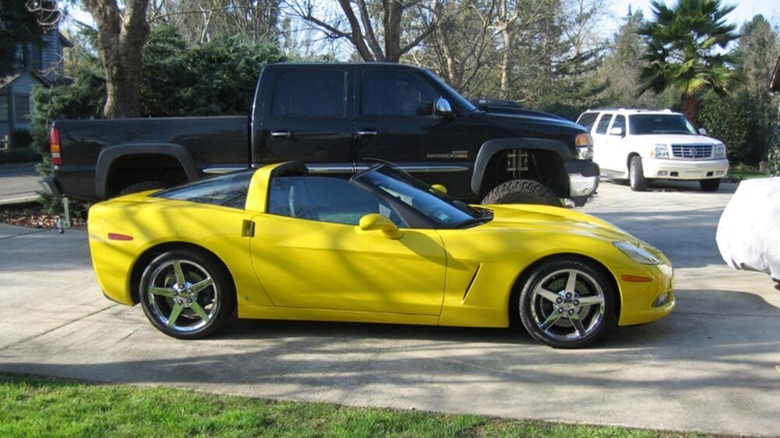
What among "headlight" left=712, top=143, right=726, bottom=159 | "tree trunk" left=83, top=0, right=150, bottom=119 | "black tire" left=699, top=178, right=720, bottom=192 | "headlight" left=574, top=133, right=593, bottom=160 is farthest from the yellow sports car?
"black tire" left=699, top=178, right=720, bottom=192

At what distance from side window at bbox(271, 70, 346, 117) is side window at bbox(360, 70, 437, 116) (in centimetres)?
27

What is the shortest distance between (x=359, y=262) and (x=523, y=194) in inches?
121

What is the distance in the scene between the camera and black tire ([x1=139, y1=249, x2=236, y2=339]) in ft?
17.6

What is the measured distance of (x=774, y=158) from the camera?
46.0 feet

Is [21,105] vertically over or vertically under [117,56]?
over

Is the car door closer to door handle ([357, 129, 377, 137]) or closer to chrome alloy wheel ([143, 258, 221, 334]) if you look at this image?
chrome alloy wheel ([143, 258, 221, 334])

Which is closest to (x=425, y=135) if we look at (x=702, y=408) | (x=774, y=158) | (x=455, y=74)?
(x=702, y=408)

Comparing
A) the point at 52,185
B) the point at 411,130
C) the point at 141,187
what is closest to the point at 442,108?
the point at 411,130

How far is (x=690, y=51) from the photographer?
21.7 metres

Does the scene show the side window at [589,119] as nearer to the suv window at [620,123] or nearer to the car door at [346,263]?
the suv window at [620,123]

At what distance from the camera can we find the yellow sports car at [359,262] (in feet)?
16.7

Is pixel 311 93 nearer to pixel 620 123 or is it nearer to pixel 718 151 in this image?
pixel 718 151

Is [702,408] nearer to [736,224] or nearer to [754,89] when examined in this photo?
[736,224]

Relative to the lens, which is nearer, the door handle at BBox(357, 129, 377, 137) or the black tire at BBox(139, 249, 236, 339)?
the black tire at BBox(139, 249, 236, 339)
